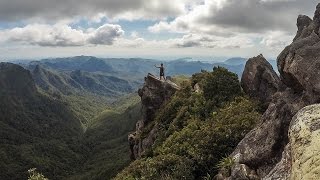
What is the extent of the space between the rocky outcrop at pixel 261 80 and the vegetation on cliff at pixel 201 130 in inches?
87.0

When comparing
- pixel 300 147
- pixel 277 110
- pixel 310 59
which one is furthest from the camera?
pixel 277 110

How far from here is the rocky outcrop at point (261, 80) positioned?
65812 mm

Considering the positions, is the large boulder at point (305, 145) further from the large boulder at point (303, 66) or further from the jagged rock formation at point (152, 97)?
the jagged rock formation at point (152, 97)

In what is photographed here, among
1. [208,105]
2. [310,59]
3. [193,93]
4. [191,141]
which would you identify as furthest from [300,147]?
[193,93]

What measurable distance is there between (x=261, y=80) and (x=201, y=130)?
579 inches

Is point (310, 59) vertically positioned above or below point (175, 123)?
above

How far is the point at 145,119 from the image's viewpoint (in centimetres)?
10575

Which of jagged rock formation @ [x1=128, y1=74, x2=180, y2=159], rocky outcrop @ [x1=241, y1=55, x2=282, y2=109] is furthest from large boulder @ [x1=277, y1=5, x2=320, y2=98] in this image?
jagged rock formation @ [x1=128, y1=74, x2=180, y2=159]

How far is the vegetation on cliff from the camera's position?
55.4 meters

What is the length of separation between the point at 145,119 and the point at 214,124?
44387mm

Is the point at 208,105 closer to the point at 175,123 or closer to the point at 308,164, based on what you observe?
the point at 175,123

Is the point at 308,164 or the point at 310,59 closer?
the point at 308,164

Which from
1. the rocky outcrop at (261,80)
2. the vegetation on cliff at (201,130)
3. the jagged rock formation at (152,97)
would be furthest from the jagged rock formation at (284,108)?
the jagged rock formation at (152,97)

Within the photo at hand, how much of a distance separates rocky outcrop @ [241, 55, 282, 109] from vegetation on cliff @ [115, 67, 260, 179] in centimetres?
221
